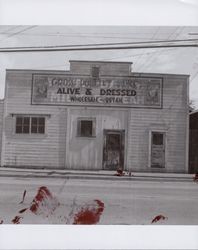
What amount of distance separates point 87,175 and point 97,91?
1.23 m

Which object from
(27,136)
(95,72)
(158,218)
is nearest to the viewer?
(158,218)

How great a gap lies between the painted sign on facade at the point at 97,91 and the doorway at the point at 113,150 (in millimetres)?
451

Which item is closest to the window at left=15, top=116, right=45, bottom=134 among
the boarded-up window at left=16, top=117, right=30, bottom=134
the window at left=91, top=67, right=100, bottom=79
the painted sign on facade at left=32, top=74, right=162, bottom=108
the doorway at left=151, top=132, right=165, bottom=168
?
the boarded-up window at left=16, top=117, right=30, bottom=134

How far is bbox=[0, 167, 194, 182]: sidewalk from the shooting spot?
25.6 ft

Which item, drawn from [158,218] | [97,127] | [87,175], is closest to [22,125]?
[97,127]

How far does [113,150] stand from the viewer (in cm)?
788

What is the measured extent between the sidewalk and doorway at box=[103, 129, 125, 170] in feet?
0.38

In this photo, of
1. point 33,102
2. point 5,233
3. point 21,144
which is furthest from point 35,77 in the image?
point 5,233

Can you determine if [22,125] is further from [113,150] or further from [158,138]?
[158,138]

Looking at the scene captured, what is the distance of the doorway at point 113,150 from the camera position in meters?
7.83

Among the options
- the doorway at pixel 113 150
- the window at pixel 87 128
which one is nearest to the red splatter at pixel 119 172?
the doorway at pixel 113 150

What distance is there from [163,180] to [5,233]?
2.39 m

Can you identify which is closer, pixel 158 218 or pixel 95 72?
pixel 158 218

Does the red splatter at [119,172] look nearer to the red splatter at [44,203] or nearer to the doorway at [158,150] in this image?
the doorway at [158,150]
